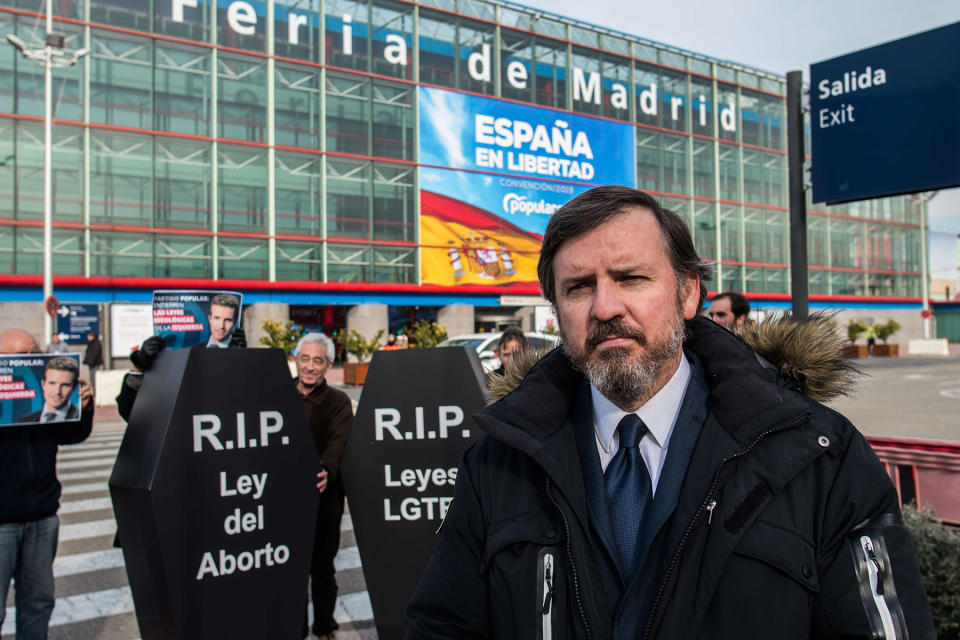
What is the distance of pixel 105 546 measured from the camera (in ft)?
21.0

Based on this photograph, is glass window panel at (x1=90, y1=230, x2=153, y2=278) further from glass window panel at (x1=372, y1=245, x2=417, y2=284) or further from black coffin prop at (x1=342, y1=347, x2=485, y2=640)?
black coffin prop at (x1=342, y1=347, x2=485, y2=640)

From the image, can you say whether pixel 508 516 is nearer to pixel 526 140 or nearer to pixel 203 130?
pixel 203 130

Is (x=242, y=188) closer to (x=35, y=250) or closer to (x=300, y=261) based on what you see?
(x=300, y=261)

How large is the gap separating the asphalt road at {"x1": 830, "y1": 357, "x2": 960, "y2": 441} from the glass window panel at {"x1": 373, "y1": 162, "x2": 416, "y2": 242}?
1990 cm

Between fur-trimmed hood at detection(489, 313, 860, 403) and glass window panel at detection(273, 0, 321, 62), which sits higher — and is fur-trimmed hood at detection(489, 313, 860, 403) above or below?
below

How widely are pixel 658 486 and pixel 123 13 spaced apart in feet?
102

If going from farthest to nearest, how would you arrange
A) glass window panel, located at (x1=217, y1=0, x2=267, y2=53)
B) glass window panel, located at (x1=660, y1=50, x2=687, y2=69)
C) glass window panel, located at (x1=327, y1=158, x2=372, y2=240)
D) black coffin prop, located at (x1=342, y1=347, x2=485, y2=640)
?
glass window panel, located at (x1=660, y1=50, x2=687, y2=69) → glass window panel, located at (x1=327, y1=158, x2=372, y2=240) → glass window panel, located at (x1=217, y1=0, x2=267, y2=53) → black coffin prop, located at (x1=342, y1=347, x2=485, y2=640)

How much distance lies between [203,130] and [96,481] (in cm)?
2223

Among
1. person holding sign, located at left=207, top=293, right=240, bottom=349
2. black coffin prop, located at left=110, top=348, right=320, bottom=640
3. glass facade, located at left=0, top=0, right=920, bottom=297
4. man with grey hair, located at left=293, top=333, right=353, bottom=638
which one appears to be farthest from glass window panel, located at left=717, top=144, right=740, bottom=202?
black coffin prop, located at left=110, top=348, right=320, bottom=640

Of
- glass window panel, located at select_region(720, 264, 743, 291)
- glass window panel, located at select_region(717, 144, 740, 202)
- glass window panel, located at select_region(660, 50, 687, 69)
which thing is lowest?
glass window panel, located at select_region(720, 264, 743, 291)

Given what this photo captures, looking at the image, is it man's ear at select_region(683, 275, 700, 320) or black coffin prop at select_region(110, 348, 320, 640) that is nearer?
man's ear at select_region(683, 275, 700, 320)

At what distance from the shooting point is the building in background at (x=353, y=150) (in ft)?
85.1

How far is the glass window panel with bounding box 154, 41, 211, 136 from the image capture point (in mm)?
27266

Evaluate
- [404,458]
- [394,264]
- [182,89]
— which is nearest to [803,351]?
[404,458]
